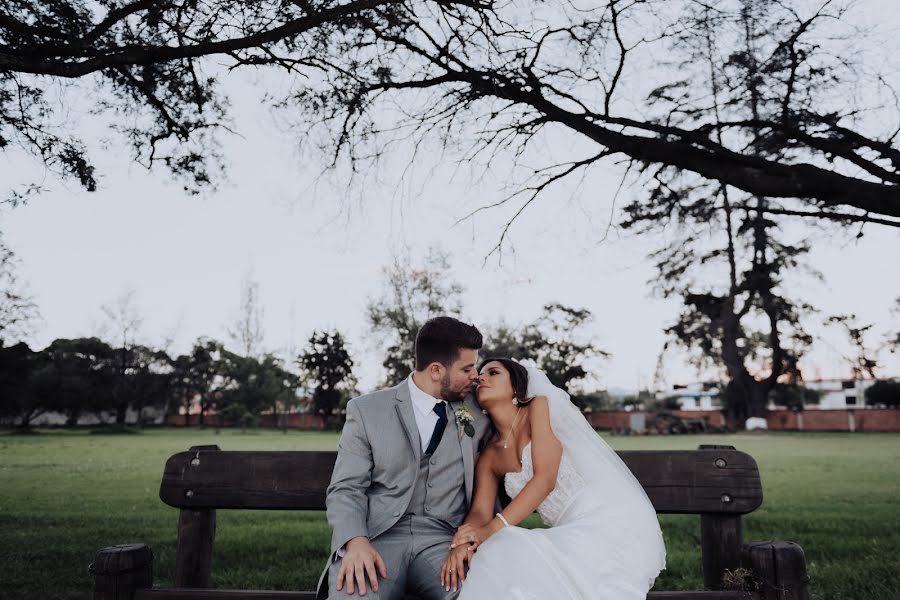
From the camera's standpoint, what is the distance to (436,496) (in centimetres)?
284

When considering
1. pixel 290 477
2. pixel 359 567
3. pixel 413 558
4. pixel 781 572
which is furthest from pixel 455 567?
pixel 781 572

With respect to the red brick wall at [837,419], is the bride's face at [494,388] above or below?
above

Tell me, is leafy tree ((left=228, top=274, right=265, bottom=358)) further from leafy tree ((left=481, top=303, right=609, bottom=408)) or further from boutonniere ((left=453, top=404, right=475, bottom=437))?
boutonniere ((left=453, top=404, right=475, bottom=437))

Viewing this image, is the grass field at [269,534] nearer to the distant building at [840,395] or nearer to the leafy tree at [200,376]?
the leafy tree at [200,376]

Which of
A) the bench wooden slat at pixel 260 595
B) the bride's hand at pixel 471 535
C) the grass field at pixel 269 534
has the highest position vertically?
the bride's hand at pixel 471 535

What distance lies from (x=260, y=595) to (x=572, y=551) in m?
1.15

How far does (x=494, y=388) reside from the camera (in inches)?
121

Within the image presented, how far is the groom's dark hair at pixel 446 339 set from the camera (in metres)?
2.85

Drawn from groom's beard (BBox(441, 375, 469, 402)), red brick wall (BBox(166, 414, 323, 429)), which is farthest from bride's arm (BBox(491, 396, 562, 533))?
red brick wall (BBox(166, 414, 323, 429))

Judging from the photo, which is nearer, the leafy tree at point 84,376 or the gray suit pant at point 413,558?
the gray suit pant at point 413,558

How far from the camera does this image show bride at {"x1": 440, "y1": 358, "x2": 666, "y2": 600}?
2.49 metres

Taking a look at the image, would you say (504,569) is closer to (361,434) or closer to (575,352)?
(361,434)

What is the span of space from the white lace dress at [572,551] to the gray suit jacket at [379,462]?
0.39 m

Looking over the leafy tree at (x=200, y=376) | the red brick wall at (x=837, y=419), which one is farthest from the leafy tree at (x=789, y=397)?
the leafy tree at (x=200, y=376)
